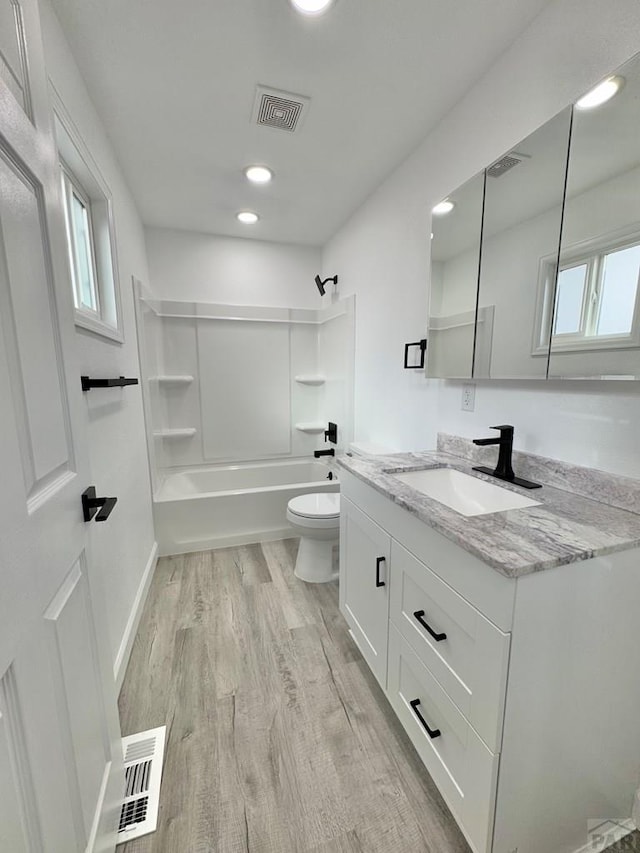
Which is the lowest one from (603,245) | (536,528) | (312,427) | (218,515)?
(218,515)

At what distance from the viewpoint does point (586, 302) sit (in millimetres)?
1073

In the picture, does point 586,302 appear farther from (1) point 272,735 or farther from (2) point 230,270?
(2) point 230,270

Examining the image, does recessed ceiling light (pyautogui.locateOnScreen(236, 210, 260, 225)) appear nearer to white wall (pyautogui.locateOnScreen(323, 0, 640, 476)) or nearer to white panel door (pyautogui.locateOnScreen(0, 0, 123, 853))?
white wall (pyautogui.locateOnScreen(323, 0, 640, 476))

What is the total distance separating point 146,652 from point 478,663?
1.57 metres

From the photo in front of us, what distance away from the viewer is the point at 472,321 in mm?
1524

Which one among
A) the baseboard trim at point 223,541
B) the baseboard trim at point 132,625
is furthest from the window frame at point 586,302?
the baseboard trim at point 223,541

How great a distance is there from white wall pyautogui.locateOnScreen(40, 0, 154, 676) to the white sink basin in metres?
1.23

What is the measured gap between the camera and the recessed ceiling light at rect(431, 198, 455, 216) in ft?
5.22

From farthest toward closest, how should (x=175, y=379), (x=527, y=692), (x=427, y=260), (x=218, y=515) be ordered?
(x=175, y=379)
(x=218, y=515)
(x=427, y=260)
(x=527, y=692)

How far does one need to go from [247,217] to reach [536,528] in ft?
9.25

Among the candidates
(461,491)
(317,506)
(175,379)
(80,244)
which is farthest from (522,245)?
(175,379)

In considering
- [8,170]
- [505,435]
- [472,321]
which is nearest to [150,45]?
[8,170]

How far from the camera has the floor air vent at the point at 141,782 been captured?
3.37ft

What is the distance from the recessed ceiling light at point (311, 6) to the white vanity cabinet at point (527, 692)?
1669 millimetres
